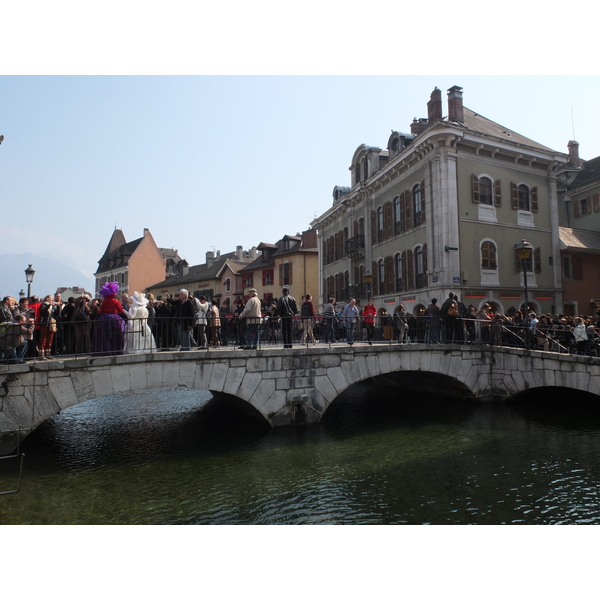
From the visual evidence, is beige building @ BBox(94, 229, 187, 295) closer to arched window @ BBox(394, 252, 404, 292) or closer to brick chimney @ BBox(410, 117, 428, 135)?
brick chimney @ BBox(410, 117, 428, 135)

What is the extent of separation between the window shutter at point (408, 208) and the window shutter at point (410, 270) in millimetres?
1338

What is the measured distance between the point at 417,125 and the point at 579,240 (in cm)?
1049

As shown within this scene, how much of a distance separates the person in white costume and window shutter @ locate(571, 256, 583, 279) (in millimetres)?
21211

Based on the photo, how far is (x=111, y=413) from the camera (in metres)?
14.5

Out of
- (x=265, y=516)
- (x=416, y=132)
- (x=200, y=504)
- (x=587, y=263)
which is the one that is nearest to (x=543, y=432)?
(x=265, y=516)

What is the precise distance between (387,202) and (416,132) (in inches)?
187

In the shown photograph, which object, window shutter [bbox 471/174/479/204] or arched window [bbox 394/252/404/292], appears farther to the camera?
arched window [bbox 394/252/404/292]

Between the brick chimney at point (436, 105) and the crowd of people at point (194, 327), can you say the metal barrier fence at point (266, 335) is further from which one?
the brick chimney at point (436, 105)

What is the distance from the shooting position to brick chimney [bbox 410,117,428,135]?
1023 inches

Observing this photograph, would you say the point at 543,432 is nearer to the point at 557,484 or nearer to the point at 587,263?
the point at 557,484

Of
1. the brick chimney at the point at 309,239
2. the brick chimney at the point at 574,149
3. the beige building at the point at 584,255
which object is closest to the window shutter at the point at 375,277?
the beige building at the point at 584,255

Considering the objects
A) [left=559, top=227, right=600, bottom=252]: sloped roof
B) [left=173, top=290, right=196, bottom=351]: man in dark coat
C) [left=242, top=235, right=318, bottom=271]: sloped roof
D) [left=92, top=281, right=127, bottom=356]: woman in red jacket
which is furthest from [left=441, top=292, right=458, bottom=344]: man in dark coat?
[left=242, top=235, right=318, bottom=271]: sloped roof

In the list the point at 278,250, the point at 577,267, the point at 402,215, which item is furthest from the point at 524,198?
the point at 278,250

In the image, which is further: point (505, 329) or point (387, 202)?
point (387, 202)
